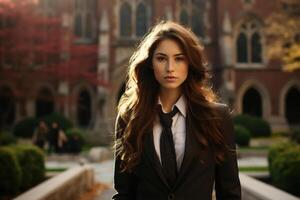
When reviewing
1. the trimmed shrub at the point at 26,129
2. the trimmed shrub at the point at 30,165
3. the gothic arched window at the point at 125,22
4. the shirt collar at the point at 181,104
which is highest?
the gothic arched window at the point at 125,22

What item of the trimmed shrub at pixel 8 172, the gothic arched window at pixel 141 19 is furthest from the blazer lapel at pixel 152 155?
the gothic arched window at pixel 141 19

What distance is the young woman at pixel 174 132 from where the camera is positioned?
2.28 meters

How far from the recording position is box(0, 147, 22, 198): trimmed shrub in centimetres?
757

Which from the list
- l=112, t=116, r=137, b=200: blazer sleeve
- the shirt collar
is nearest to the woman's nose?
the shirt collar

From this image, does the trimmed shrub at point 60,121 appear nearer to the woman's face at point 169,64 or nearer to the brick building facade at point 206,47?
the brick building facade at point 206,47

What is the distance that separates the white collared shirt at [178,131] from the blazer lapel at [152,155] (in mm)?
30

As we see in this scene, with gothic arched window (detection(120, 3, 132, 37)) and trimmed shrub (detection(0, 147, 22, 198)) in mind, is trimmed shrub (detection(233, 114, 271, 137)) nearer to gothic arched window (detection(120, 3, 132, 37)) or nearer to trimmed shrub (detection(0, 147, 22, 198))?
gothic arched window (detection(120, 3, 132, 37))

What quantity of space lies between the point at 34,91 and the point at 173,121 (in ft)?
A: 79.8

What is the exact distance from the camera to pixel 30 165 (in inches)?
353

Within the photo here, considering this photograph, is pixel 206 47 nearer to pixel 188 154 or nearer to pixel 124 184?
pixel 124 184

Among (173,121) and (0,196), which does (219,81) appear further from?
(173,121)

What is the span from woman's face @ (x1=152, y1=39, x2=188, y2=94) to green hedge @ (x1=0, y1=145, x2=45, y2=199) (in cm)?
582

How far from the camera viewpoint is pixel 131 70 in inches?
102

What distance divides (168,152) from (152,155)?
3.2 inches
